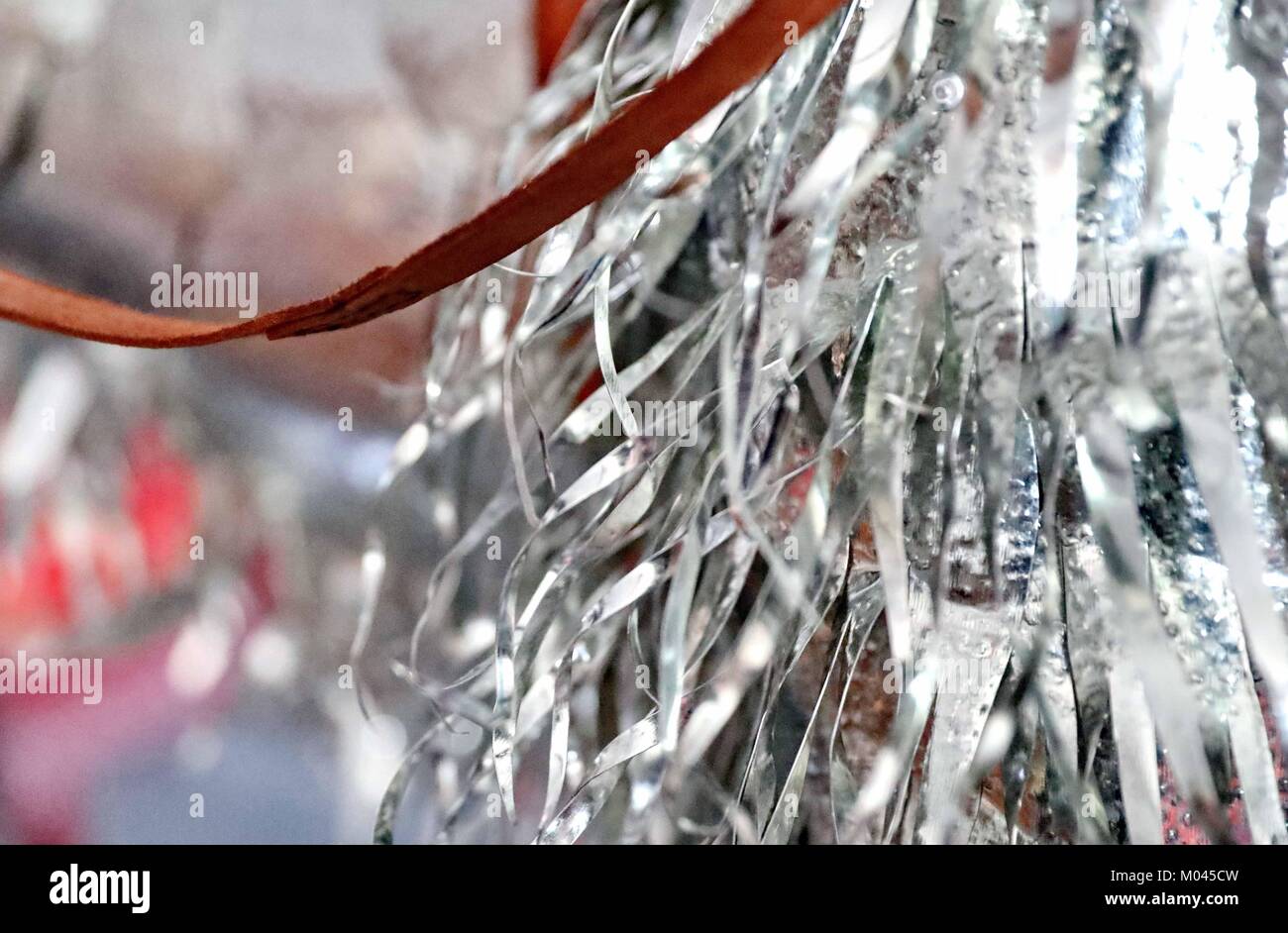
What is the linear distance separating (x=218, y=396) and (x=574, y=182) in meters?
0.26

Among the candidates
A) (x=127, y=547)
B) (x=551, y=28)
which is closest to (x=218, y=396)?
(x=127, y=547)

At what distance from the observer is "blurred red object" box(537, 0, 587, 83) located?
42cm

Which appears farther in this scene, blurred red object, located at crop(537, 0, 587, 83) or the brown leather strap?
blurred red object, located at crop(537, 0, 587, 83)

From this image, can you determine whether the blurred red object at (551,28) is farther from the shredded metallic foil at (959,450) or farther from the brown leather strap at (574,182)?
the brown leather strap at (574,182)

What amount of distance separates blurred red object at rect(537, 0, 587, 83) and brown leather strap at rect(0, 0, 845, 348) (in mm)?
210

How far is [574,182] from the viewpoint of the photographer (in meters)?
0.24

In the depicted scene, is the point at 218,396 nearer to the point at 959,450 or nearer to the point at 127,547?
the point at 127,547

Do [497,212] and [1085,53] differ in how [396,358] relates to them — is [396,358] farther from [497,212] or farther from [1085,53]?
[1085,53]

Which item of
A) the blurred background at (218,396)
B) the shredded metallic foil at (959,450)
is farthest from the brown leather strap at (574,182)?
the blurred background at (218,396)

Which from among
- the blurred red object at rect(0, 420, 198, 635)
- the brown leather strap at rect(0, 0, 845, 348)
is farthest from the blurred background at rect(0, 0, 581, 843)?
the brown leather strap at rect(0, 0, 845, 348)

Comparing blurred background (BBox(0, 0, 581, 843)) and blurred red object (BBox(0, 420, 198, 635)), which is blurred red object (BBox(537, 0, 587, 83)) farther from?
blurred red object (BBox(0, 420, 198, 635))

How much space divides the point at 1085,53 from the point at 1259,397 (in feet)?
0.41

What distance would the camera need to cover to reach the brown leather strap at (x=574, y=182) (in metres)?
0.23
